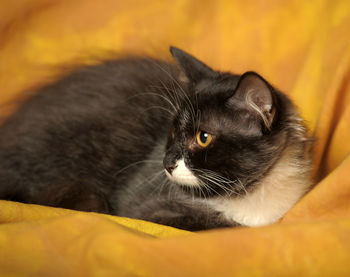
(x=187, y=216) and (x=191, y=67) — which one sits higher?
(x=191, y=67)

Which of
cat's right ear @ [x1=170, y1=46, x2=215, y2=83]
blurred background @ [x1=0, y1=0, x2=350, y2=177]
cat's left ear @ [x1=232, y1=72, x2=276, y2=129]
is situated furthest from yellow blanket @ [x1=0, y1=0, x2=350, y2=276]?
cat's right ear @ [x1=170, y1=46, x2=215, y2=83]

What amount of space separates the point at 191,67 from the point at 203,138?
37 cm

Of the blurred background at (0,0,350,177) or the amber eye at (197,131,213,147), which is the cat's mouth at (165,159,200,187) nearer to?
the amber eye at (197,131,213,147)

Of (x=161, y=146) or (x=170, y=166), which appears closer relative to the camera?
(x=170, y=166)

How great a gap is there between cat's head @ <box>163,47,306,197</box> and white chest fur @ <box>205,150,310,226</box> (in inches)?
2.3

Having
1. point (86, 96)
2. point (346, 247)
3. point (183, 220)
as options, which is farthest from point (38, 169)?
point (346, 247)

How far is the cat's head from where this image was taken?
1586mm

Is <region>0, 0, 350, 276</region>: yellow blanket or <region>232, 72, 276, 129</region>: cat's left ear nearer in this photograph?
<region>0, 0, 350, 276</region>: yellow blanket

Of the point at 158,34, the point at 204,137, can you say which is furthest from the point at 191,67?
the point at 158,34

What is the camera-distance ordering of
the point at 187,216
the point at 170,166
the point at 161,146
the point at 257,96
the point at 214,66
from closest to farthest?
the point at 257,96 < the point at 170,166 < the point at 187,216 < the point at 161,146 < the point at 214,66

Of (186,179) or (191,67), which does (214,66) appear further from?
(186,179)

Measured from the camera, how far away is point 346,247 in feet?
4.11

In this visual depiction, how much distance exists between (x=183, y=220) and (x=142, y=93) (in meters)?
0.71

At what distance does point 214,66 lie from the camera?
97.1 inches
